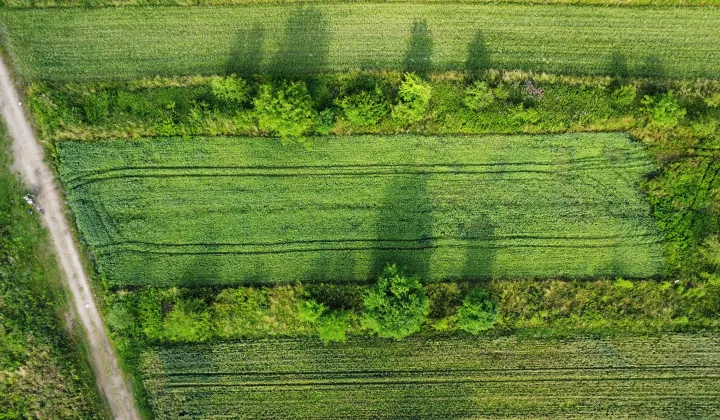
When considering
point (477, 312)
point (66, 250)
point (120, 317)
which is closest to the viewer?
point (477, 312)

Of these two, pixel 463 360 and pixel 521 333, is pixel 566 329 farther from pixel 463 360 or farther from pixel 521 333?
pixel 463 360

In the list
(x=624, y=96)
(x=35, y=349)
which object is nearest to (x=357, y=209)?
(x=624, y=96)

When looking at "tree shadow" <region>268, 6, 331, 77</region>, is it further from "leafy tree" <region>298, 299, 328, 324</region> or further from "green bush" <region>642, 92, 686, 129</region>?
"green bush" <region>642, 92, 686, 129</region>

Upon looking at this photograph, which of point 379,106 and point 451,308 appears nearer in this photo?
point 379,106

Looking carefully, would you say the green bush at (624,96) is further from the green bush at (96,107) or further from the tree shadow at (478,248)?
the green bush at (96,107)

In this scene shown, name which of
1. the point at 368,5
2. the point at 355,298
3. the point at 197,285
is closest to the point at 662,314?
the point at 355,298

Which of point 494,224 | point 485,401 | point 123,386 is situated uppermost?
point 494,224

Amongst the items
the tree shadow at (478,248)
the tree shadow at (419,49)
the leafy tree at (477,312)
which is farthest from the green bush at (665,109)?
the leafy tree at (477,312)

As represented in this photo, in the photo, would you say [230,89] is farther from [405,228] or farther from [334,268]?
[405,228]
